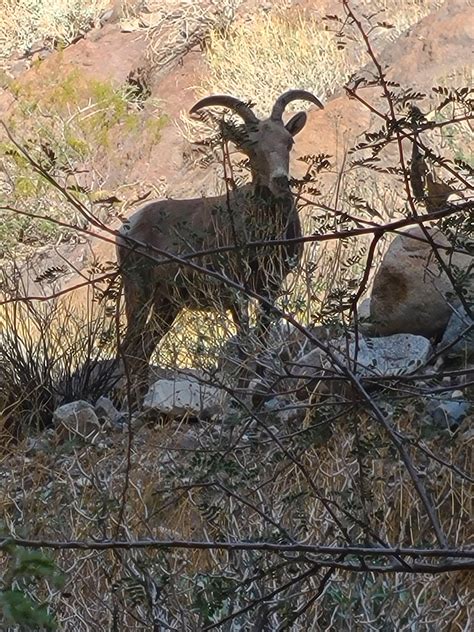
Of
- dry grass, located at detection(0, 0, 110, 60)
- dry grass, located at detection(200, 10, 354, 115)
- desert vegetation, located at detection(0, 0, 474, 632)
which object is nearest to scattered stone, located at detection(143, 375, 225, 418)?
desert vegetation, located at detection(0, 0, 474, 632)

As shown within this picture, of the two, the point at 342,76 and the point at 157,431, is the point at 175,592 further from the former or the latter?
the point at 342,76

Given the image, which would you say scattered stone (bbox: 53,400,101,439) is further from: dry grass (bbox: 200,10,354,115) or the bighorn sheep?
dry grass (bbox: 200,10,354,115)

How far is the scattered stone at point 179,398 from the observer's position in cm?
719

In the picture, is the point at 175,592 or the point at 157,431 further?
the point at 157,431

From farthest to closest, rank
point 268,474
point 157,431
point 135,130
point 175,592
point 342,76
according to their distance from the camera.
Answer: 1. point 135,130
2. point 342,76
3. point 157,431
4. point 268,474
5. point 175,592

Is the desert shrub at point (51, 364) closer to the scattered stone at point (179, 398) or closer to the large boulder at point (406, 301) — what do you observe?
the scattered stone at point (179, 398)

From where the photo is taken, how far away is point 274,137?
9258 mm

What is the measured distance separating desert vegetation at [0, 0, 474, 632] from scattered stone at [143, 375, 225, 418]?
26 mm

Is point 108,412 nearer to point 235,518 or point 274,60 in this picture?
point 235,518

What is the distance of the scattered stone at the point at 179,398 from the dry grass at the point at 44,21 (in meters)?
17.1

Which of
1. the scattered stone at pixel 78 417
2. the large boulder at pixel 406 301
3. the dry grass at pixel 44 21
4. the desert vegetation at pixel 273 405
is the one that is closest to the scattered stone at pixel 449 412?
the desert vegetation at pixel 273 405

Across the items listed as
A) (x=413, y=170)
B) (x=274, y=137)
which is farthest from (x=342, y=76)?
(x=413, y=170)

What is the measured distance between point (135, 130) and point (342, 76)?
4.11 metres

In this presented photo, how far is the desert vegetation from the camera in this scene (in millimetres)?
2637
